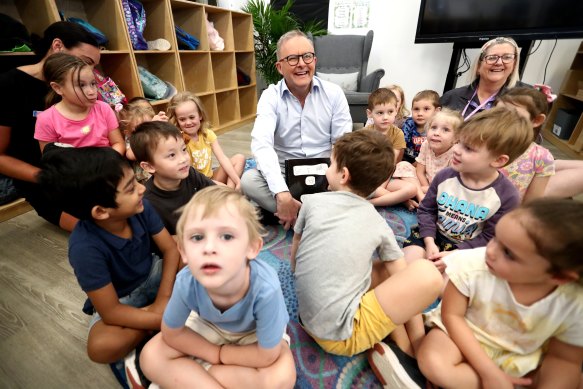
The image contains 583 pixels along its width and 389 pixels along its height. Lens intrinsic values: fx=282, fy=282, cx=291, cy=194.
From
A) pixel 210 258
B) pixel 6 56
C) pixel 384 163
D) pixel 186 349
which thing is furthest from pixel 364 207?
pixel 6 56

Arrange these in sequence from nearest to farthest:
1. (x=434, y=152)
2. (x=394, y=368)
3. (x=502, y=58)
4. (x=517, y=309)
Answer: (x=517, y=309), (x=394, y=368), (x=502, y=58), (x=434, y=152)

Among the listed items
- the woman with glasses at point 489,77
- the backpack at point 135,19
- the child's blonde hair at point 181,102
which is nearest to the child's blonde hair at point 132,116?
the child's blonde hair at point 181,102

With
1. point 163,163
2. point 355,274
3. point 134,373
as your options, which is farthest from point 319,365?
point 163,163

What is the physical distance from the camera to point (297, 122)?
1631 mm

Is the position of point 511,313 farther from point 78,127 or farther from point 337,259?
Answer: point 78,127

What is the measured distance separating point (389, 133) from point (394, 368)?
4.87 ft

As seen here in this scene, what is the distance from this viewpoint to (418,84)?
3609 millimetres

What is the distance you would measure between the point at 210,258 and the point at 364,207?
1.53ft

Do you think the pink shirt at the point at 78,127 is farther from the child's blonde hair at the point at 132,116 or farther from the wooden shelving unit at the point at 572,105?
the wooden shelving unit at the point at 572,105

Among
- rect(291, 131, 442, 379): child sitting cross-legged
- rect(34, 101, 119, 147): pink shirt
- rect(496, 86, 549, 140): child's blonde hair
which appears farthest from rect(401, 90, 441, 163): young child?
rect(34, 101, 119, 147): pink shirt

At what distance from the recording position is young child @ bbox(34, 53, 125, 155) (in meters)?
1.30

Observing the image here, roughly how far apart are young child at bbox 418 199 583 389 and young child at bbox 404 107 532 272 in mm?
304

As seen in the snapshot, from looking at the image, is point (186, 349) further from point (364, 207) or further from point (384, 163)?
point (384, 163)

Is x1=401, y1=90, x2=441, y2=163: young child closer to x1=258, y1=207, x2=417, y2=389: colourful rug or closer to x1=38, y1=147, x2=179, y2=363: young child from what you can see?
x1=258, y1=207, x2=417, y2=389: colourful rug
